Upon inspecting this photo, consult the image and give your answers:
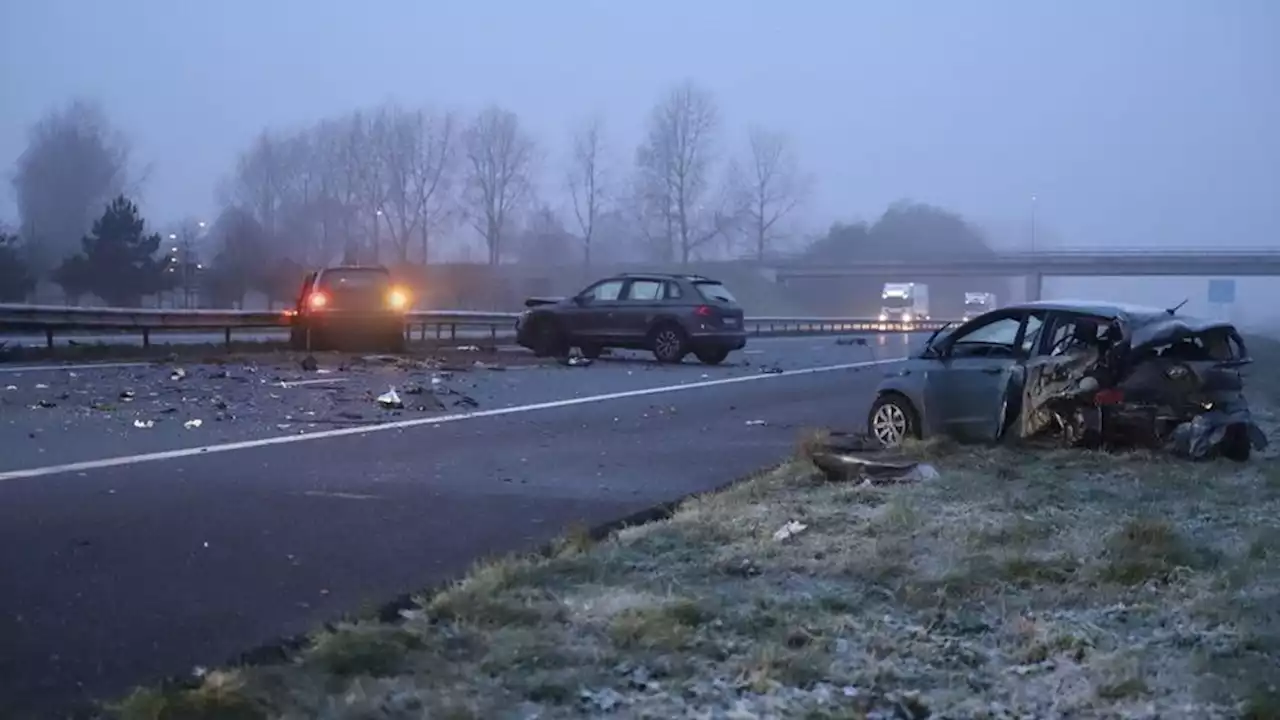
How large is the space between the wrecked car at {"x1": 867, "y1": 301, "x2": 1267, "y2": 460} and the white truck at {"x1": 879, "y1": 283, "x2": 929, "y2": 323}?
184 ft

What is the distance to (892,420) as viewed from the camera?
478 inches

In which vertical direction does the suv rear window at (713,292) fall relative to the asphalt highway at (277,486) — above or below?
above

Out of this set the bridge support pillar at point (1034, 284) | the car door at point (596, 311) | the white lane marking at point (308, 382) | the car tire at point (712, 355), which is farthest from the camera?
the bridge support pillar at point (1034, 284)

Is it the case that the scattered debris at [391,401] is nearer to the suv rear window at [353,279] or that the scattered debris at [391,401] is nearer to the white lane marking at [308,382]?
the white lane marking at [308,382]

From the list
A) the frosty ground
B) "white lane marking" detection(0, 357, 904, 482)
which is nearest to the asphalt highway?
"white lane marking" detection(0, 357, 904, 482)

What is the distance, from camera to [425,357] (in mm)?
25141

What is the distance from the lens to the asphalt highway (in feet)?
18.6

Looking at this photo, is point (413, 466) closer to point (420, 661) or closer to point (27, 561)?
point (27, 561)

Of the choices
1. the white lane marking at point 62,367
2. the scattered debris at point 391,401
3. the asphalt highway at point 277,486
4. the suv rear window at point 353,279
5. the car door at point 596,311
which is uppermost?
the suv rear window at point 353,279

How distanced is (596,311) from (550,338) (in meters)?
1.07

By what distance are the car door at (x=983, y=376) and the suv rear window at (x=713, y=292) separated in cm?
1467

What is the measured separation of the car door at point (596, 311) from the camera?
87.8 ft

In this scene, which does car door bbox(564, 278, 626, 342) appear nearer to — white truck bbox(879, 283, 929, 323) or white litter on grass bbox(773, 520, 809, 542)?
white litter on grass bbox(773, 520, 809, 542)

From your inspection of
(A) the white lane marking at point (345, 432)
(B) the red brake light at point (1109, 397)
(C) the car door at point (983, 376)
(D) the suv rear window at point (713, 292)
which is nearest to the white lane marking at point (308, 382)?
(A) the white lane marking at point (345, 432)
